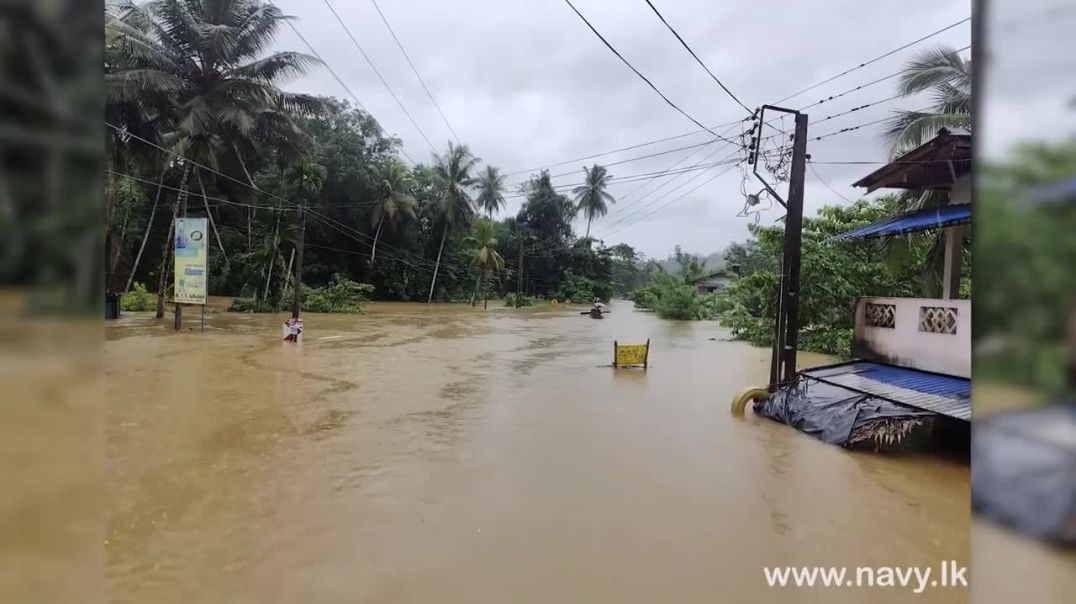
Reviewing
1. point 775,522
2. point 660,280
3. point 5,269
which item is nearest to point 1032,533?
point 5,269

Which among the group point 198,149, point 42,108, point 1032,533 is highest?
point 198,149

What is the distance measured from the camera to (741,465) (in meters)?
6.60

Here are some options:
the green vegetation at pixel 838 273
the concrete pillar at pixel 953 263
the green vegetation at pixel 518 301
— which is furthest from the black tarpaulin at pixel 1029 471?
the green vegetation at pixel 518 301

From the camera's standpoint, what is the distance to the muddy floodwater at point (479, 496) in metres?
3.82

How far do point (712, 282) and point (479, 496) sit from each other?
1780 inches

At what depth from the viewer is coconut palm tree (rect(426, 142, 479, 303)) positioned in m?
36.8

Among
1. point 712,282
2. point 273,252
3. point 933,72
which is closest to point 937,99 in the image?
point 933,72

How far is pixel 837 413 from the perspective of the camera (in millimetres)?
7562

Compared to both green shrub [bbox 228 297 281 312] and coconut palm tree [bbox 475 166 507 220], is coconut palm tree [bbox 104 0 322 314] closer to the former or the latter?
A: green shrub [bbox 228 297 281 312]

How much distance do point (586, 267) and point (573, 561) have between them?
47978 mm

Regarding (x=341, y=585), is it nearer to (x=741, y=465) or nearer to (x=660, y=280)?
(x=741, y=465)

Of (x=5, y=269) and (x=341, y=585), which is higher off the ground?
(x=5, y=269)

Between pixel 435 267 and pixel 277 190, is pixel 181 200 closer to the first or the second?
pixel 277 190

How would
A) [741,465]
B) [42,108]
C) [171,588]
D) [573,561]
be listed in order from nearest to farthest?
[42,108] < [171,588] < [573,561] < [741,465]
